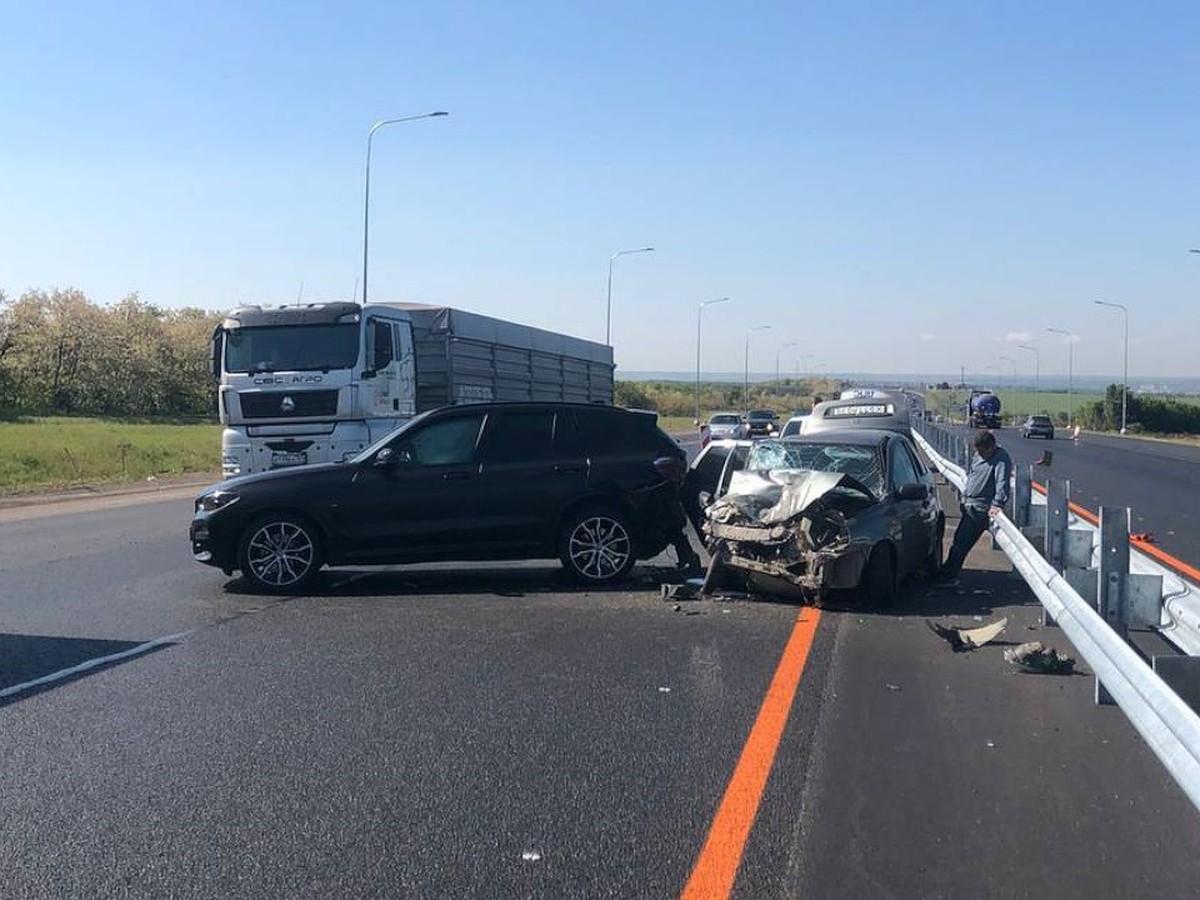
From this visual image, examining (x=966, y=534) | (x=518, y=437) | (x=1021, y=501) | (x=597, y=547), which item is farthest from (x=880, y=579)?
(x=518, y=437)

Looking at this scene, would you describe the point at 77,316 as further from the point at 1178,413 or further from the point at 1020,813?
the point at 1020,813

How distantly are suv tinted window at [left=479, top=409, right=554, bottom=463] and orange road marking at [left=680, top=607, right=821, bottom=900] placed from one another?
4063 millimetres

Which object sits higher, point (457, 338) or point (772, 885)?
point (457, 338)

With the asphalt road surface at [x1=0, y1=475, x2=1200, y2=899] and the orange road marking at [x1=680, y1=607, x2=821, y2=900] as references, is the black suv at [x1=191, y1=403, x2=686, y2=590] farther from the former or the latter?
the orange road marking at [x1=680, y1=607, x2=821, y2=900]

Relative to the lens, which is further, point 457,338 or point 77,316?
point 77,316

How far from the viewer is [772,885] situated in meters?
4.54

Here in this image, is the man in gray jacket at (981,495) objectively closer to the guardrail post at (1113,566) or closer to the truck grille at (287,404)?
the guardrail post at (1113,566)

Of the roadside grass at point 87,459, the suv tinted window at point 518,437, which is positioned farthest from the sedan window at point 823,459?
the roadside grass at point 87,459

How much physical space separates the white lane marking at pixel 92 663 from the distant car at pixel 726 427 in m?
32.7

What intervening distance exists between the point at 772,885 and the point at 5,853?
290cm

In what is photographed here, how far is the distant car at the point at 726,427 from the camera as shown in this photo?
44.5m

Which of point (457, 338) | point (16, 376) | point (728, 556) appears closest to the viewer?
point (728, 556)

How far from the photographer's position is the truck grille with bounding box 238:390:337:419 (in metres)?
18.6

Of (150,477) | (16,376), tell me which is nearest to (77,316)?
(16,376)
